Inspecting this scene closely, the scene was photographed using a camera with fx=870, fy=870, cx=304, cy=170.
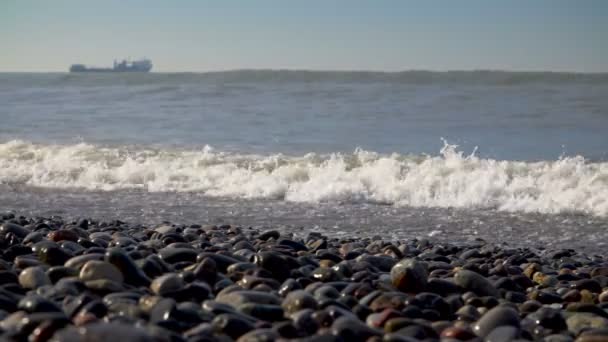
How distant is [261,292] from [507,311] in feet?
3.30

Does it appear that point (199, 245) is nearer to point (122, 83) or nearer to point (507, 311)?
point (507, 311)

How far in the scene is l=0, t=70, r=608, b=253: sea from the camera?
8633mm

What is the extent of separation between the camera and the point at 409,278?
165 inches

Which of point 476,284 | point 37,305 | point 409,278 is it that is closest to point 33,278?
point 37,305

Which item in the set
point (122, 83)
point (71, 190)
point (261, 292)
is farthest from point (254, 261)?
point (122, 83)

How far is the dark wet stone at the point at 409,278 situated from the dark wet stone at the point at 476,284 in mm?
213

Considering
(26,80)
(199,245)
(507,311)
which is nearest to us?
(507,311)

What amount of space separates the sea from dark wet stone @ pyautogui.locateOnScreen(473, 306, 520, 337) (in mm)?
3725

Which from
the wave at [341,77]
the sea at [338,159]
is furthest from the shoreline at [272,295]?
the wave at [341,77]

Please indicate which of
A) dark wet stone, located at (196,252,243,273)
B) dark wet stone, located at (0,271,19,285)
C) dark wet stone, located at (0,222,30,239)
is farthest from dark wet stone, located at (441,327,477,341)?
dark wet stone, located at (0,222,30,239)

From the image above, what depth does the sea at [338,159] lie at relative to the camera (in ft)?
28.3

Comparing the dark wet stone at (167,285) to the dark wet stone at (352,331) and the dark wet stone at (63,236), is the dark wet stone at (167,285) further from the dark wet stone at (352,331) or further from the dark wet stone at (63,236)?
the dark wet stone at (63,236)

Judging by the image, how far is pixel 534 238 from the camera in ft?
24.8

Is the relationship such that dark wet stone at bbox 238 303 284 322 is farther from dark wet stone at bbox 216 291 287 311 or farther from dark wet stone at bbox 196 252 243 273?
dark wet stone at bbox 196 252 243 273
